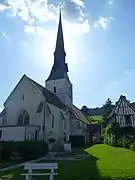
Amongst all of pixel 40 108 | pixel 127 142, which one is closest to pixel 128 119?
pixel 127 142

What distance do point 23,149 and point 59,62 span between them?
25464 millimetres

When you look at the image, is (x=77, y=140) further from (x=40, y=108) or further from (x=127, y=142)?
(x=127, y=142)

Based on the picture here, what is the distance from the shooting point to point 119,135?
86.1 ft

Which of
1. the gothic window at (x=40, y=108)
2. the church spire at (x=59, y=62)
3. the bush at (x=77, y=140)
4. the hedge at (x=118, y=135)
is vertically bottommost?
the bush at (x=77, y=140)

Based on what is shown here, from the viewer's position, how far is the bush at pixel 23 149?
16.3 metres

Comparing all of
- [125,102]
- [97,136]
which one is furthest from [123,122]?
[97,136]

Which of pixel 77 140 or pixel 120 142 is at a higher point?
pixel 120 142

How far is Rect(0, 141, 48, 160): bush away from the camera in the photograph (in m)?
16.3

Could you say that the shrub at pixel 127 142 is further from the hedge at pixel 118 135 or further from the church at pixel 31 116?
the church at pixel 31 116

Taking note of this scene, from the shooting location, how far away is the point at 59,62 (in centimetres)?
4134

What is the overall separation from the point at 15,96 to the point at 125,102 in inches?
545

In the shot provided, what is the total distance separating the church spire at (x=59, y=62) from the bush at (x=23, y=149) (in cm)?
2129

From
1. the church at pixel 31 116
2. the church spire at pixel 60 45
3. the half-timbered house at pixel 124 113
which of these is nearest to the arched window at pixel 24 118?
the church at pixel 31 116

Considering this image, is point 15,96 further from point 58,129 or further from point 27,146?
point 27,146
